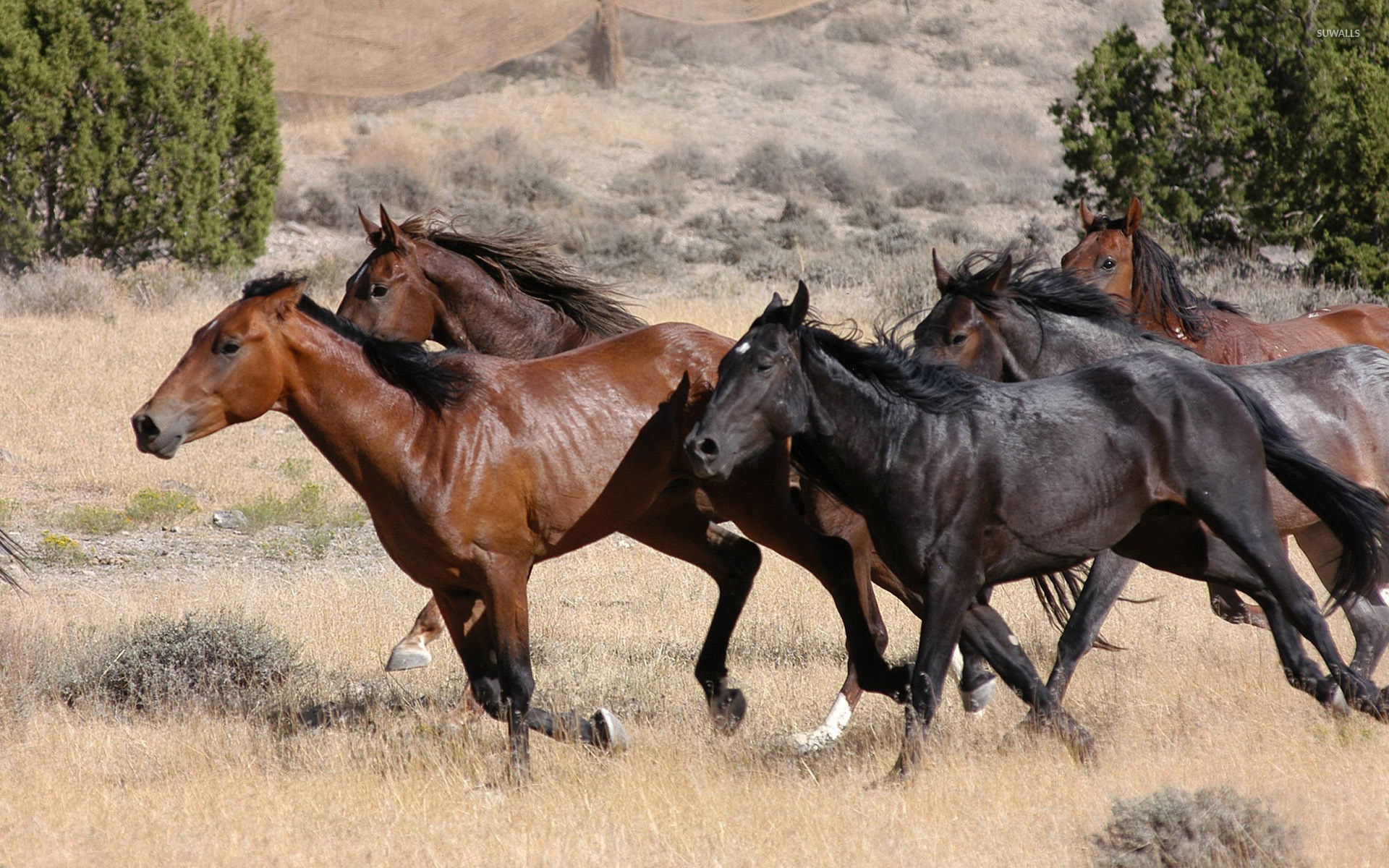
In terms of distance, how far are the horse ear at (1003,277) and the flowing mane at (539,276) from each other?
1.95 m

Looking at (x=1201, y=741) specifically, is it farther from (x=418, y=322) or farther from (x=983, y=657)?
(x=418, y=322)

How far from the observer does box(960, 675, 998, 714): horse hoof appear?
6.14 metres

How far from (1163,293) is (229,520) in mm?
7092

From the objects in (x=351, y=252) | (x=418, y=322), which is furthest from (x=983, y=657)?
(x=351, y=252)

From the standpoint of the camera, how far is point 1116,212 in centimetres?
1784

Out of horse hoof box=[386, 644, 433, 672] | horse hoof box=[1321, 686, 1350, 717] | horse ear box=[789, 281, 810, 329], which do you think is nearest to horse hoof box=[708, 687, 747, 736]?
horse hoof box=[386, 644, 433, 672]

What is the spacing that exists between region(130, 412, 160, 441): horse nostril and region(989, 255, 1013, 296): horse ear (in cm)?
379

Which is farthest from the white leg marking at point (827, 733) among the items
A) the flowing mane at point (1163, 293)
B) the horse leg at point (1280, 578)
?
the flowing mane at point (1163, 293)

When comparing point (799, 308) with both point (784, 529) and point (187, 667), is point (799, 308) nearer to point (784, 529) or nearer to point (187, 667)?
point (784, 529)

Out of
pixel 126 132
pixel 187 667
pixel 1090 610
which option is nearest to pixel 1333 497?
pixel 1090 610

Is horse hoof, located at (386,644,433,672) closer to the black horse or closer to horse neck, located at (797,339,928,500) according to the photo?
the black horse

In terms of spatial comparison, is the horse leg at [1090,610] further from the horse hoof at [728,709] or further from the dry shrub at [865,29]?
the dry shrub at [865,29]

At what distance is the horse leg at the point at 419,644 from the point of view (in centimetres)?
695

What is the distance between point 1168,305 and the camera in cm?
803
